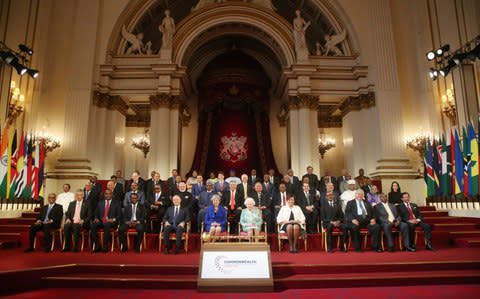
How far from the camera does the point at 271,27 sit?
10.9 metres

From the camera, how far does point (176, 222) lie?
5770mm

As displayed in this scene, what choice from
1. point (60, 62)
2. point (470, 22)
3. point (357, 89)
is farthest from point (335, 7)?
point (60, 62)

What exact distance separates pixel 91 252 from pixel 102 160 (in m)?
4.87

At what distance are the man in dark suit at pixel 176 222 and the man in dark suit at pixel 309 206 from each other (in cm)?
235

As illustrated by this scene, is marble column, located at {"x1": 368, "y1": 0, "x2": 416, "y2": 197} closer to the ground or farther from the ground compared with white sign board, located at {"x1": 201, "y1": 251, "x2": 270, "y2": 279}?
farther from the ground

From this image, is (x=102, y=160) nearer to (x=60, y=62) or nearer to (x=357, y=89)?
(x=60, y=62)

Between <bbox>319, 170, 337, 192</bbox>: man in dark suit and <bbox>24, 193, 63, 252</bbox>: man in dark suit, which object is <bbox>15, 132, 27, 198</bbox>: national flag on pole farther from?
<bbox>319, 170, 337, 192</bbox>: man in dark suit

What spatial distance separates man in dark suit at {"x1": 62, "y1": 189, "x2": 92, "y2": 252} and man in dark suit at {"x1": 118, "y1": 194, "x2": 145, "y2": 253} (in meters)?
0.69

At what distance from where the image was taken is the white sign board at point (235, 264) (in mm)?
3631

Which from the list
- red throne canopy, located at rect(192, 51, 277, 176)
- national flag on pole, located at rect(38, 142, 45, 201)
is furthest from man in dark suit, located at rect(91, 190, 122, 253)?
red throne canopy, located at rect(192, 51, 277, 176)

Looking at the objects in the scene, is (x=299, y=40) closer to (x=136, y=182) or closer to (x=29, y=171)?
(x=136, y=182)

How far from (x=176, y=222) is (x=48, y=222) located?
2283mm

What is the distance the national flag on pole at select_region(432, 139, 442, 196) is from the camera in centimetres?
796

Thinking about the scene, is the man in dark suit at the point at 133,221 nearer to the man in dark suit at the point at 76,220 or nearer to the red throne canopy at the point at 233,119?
the man in dark suit at the point at 76,220
